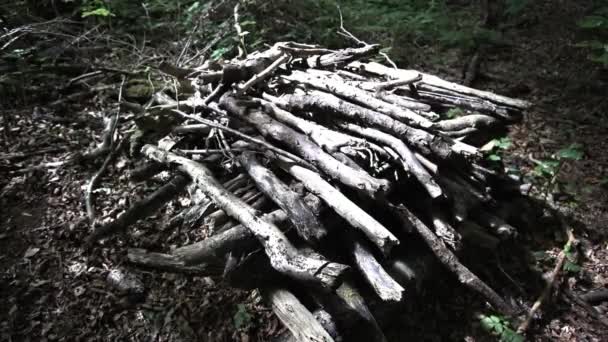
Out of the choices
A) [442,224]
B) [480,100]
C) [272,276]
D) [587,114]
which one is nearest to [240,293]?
[272,276]

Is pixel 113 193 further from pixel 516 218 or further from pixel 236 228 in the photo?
pixel 516 218

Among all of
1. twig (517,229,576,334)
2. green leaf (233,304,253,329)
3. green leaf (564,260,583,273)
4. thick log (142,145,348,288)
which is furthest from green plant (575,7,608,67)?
green leaf (233,304,253,329)

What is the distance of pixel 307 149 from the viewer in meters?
3.02

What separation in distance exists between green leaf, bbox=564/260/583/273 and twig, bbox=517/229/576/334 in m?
0.04

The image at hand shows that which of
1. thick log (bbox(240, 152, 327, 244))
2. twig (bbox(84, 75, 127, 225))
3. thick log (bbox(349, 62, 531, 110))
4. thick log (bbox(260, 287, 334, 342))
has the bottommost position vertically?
twig (bbox(84, 75, 127, 225))

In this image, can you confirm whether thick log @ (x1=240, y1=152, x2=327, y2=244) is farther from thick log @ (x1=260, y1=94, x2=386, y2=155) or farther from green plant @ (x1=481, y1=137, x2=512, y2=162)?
green plant @ (x1=481, y1=137, x2=512, y2=162)

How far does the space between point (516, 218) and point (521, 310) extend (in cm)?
94

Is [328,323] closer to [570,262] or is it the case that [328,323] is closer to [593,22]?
[570,262]

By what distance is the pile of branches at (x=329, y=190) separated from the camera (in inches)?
100

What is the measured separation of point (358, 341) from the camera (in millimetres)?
2607

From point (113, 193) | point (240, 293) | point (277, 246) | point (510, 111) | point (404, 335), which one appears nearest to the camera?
point (277, 246)

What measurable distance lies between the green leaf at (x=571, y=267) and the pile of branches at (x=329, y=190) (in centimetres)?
65

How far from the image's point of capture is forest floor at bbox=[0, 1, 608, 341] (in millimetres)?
3178

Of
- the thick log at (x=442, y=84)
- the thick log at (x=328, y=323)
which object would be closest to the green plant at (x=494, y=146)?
the thick log at (x=442, y=84)
